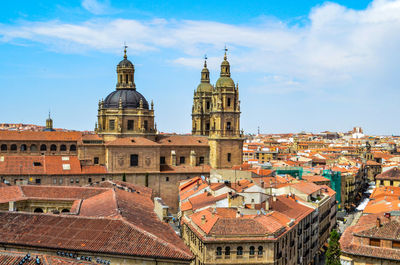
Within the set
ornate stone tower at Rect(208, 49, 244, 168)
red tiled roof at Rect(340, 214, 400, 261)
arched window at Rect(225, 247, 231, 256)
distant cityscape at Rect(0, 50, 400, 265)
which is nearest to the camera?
distant cityscape at Rect(0, 50, 400, 265)

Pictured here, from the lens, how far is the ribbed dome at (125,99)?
76.9 metres

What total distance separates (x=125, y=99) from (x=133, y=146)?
892 cm

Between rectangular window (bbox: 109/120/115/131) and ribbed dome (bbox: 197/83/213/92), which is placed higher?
ribbed dome (bbox: 197/83/213/92)

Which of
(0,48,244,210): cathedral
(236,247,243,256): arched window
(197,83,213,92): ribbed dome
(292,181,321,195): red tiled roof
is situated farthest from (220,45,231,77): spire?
(236,247,243,256): arched window

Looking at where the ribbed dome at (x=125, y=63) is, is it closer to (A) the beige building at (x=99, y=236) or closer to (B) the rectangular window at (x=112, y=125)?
(B) the rectangular window at (x=112, y=125)

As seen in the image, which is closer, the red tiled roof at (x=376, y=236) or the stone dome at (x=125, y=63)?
the red tiled roof at (x=376, y=236)

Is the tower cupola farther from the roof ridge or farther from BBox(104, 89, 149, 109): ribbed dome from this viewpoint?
the roof ridge

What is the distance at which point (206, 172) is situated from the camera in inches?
2985

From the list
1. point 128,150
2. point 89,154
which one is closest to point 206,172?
point 128,150

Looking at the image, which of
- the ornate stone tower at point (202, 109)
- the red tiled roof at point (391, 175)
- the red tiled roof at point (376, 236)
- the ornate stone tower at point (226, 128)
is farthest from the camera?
the ornate stone tower at point (202, 109)

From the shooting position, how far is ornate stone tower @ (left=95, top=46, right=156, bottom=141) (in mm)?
76000

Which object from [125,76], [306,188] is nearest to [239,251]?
[306,188]

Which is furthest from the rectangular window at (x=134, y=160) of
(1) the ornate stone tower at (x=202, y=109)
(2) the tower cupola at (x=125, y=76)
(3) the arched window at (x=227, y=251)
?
(3) the arched window at (x=227, y=251)

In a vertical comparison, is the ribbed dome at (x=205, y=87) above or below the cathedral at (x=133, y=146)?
above
